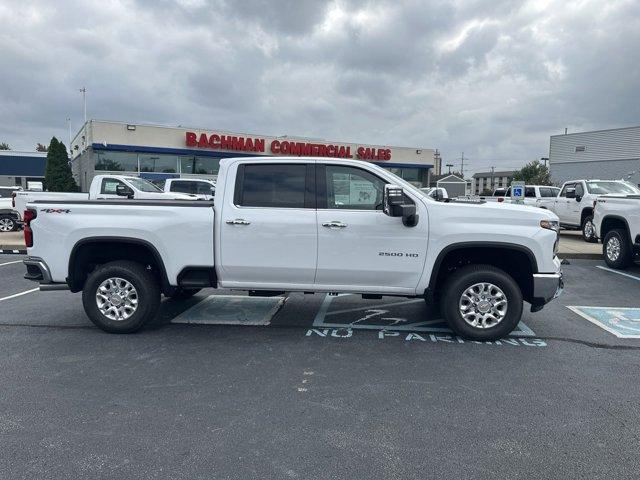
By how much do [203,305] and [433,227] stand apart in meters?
3.56

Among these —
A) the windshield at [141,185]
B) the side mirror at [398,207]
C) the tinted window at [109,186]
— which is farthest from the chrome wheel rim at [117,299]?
the tinted window at [109,186]

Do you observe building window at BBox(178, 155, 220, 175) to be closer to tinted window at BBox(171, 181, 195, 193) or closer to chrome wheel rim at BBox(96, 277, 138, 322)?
tinted window at BBox(171, 181, 195, 193)

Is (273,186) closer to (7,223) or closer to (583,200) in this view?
(583,200)

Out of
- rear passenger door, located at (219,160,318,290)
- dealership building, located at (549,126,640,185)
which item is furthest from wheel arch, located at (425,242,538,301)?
dealership building, located at (549,126,640,185)

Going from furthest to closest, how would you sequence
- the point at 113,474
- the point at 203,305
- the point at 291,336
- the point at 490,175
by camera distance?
the point at 490,175 < the point at 203,305 < the point at 291,336 < the point at 113,474

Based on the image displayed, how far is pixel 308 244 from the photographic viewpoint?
5000 millimetres

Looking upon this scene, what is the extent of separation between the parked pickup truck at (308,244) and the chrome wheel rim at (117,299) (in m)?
0.01

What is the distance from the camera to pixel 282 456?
9.62 ft

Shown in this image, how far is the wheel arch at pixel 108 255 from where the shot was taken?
5.12 meters

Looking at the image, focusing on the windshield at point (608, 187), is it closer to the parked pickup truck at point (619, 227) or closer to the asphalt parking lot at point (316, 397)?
the parked pickup truck at point (619, 227)

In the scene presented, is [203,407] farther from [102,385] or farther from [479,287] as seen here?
[479,287]

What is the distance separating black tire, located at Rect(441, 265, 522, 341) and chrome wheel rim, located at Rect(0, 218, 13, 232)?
15394mm

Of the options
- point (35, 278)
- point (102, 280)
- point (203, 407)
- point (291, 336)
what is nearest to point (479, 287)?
point (291, 336)

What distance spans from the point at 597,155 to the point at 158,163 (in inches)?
1598
